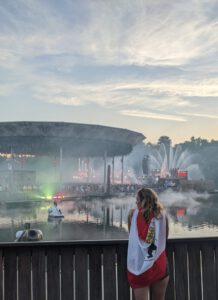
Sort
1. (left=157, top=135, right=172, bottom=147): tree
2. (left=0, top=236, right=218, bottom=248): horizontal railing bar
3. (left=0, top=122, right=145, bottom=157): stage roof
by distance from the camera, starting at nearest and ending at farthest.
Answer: (left=0, top=236, right=218, bottom=248): horizontal railing bar
(left=0, top=122, right=145, bottom=157): stage roof
(left=157, top=135, right=172, bottom=147): tree

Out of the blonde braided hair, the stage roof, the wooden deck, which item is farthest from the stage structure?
the blonde braided hair

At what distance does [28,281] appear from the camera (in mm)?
3996

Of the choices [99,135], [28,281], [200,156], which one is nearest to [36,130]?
[99,135]

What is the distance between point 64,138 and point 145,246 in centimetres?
5233

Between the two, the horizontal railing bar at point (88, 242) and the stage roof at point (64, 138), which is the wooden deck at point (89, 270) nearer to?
the horizontal railing bar at point (88, 242)

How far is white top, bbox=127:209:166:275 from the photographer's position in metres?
3.54

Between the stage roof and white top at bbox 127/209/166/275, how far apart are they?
1904 inches

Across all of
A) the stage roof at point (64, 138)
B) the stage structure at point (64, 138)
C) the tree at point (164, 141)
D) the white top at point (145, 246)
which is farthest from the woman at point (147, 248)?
the tree at point (164, 141)

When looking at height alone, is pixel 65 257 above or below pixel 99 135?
below

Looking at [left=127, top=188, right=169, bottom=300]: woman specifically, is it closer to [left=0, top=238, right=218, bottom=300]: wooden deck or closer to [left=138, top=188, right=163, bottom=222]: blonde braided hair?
[left=138, top=188, right=163, bottom=222]: blonde braided hair

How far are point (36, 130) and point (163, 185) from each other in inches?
1317

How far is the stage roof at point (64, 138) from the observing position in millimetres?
51938

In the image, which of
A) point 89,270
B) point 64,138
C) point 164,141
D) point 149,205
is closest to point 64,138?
point 64,138

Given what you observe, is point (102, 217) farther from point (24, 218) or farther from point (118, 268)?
point (118, 268)
